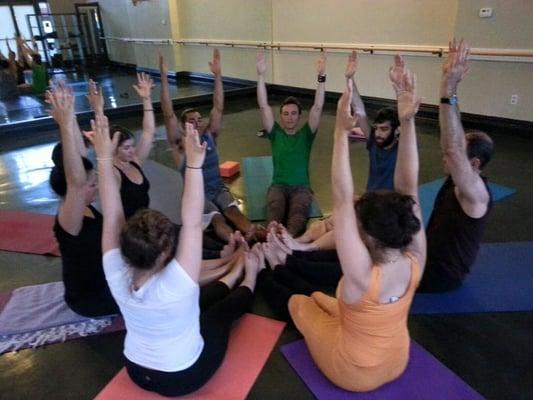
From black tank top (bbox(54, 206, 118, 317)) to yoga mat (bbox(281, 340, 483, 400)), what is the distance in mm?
1013

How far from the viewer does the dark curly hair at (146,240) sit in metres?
1.38

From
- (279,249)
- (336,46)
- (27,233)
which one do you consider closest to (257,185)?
(279,249)

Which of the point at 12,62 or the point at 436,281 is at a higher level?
the point at 12,62

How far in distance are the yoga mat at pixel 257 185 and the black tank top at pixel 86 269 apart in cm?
142

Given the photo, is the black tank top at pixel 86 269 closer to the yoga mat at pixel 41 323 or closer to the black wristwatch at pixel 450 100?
the yoga mat at pixel 41 323

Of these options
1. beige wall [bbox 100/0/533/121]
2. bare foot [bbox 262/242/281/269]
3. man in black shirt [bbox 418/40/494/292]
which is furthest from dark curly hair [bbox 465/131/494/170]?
beige wall [bbox 100/0/533/121]

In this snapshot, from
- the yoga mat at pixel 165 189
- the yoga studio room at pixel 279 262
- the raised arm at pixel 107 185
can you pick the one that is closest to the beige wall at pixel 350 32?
the yoga studio room at pixel 279 262

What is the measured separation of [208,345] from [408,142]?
1177 millimetres

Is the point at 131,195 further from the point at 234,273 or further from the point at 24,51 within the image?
the point at 24,51

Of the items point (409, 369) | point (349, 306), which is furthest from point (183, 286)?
point (409, 369)

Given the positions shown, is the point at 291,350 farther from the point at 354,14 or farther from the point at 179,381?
the point at 354,14

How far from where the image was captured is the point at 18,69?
8234 millimetres

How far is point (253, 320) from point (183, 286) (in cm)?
82

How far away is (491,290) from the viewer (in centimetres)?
227
